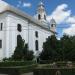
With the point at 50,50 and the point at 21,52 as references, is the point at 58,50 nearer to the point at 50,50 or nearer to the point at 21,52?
the point at 50,50

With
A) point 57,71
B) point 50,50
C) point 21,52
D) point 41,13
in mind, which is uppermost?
point 41,13

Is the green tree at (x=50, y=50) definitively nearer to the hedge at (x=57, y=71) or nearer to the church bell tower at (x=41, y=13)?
the church bell tower at (x=41, y=13)

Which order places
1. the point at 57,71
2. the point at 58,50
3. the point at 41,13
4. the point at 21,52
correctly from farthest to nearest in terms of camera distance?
the point at 41,13 → the point at 58,50 → the point at 21,52 → the point at 57,71

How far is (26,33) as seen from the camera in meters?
78.8

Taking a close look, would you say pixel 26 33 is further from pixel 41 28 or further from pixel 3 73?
pixel 3 73

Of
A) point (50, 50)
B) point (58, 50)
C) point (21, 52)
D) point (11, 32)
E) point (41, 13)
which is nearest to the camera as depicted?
point (21, 52)

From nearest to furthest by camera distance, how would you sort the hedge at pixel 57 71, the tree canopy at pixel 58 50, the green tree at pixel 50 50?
1. the hedge at pixel 57 71
2. the tree canopy at pixel 58 50
3. the green tree at pixel 50 50

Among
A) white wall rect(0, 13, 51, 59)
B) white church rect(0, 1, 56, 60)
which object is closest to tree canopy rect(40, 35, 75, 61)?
white church rect(0, 1, 56, 60)

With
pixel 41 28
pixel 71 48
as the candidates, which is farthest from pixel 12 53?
pixel 41 28

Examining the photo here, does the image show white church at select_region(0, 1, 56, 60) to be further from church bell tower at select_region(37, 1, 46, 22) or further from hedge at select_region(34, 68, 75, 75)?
hedge at select_region(34, 68, 75, 75)

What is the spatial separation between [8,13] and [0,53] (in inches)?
408

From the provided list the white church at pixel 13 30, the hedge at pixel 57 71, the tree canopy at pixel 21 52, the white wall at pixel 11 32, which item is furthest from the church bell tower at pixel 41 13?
the hedge at pixel 57 71

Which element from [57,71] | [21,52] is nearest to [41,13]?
[21,52]

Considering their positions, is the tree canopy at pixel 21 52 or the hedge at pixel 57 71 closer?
the hedge at pixel 57 71
